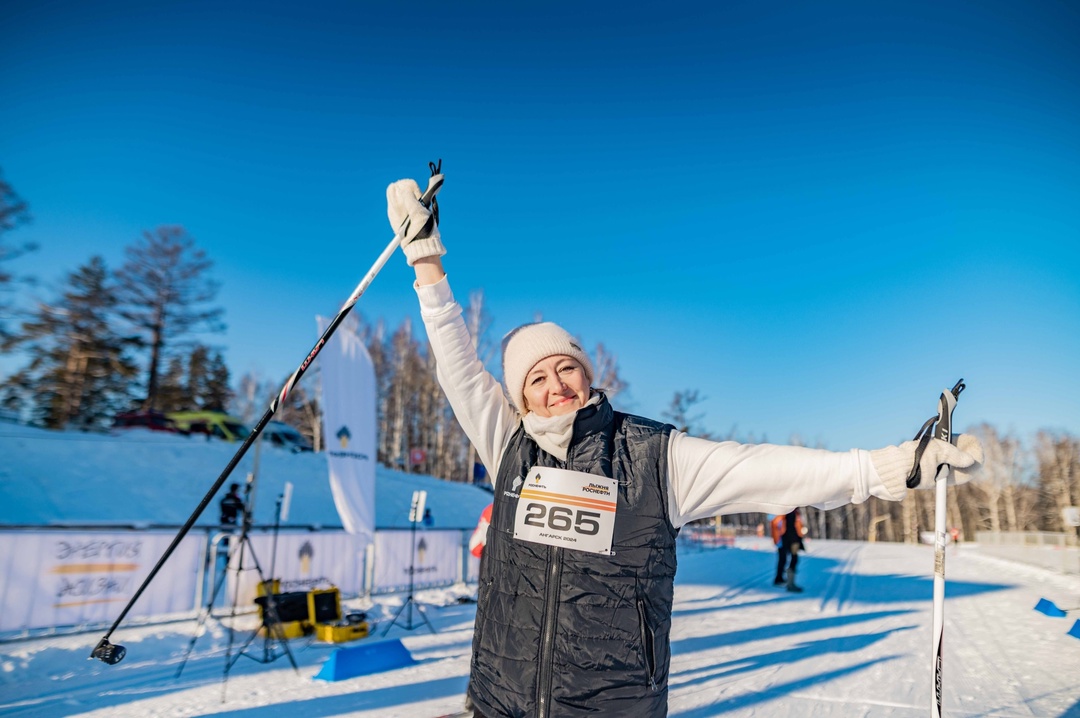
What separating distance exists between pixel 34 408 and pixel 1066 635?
102ft

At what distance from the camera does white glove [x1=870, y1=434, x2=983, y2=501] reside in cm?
161

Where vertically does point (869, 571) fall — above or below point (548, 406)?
below

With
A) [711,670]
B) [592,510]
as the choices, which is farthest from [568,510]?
[711,670]

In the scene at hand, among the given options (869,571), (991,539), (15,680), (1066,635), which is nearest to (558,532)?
(15,680)

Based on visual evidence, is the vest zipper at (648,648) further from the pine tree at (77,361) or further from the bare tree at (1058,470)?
the bare tree at (1058,470)

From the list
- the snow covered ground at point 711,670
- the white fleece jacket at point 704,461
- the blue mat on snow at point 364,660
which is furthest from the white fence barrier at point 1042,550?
the white fleece jacket at point 704,461

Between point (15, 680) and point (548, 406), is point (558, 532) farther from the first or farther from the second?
point (15, 680)

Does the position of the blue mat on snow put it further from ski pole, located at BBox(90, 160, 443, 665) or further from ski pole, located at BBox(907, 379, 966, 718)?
ski pole, located at BBox(907, 379, 966, 718)

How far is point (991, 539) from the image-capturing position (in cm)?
2905

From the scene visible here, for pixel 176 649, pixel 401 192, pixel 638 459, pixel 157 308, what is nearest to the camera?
pixel 638 459

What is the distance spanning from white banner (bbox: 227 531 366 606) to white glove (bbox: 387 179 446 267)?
7938 mm

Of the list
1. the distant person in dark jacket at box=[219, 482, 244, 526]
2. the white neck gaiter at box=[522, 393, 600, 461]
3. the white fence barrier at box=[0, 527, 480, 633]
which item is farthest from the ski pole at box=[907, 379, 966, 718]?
the distant person in dark jacket at box=[219, 482, 244, 526]

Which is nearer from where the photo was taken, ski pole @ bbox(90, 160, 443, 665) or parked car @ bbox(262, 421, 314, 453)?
ski pole @ bbox(90, 160, 443, 665)

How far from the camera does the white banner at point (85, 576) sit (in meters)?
6.81
